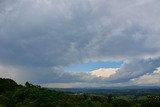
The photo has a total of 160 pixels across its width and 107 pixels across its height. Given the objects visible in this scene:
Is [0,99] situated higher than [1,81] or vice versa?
[1,81]

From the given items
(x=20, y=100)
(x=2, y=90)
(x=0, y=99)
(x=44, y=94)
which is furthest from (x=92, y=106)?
(x=2, y=90)

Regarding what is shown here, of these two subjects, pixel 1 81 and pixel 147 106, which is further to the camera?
pixel 1 81

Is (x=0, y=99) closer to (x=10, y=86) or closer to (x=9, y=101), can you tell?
(x=9, y=101)

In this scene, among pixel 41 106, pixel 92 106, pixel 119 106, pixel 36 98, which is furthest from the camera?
pixel 119 106

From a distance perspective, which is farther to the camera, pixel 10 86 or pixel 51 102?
pixel 10 86

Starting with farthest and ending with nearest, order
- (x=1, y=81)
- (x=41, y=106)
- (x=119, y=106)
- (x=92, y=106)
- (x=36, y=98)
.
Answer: (x=1, y=81) < (x=119, y=106) < (x=92, y=106) < (x=36, y=98) < (x=41, y=106)

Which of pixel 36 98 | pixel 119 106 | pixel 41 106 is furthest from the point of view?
pixel 119 106

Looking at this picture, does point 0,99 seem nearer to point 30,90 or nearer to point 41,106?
point 41,106

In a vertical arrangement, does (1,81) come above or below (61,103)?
above

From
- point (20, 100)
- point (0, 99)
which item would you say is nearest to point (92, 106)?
point (20, 100)

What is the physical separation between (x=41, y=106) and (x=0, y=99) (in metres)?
12.2

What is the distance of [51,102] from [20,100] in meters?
11.5

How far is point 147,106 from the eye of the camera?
125438 mm

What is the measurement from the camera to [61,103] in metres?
104
